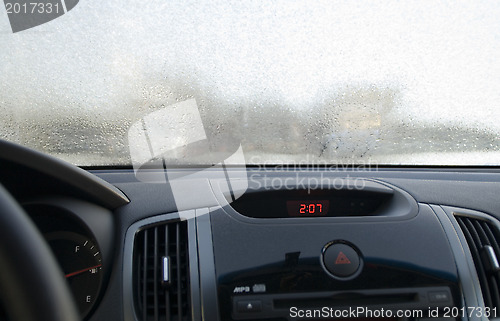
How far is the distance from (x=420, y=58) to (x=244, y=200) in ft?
4.13

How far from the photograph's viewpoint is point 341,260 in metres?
2.15

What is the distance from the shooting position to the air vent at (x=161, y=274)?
1.98 meters

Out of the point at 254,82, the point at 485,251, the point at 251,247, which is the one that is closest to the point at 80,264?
the point at 251,247

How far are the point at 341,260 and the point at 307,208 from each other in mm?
385

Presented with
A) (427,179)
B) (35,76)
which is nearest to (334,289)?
(427,179)

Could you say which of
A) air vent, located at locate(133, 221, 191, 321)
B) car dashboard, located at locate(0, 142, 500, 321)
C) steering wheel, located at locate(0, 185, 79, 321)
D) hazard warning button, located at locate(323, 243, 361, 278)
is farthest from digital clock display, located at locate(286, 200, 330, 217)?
steering wheel, located at locate(0, 185, 79, 321)

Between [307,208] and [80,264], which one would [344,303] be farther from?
[80,264]

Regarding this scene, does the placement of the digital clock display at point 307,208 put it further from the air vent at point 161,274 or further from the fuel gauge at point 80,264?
the fuel gauge at point 80,264

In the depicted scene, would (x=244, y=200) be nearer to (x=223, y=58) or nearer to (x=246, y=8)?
(x=223, y=58)

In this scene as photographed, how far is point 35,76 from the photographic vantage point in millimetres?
2447

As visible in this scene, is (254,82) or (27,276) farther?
(254,82)

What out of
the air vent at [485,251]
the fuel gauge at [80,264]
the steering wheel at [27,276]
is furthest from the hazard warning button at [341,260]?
the steering wheel at [27,276]

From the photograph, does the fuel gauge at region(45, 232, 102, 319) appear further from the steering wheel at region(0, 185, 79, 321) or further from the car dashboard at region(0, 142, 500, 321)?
the steering wheel at region(0, 185, 79, 321)

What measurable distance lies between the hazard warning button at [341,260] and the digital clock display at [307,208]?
0.29 m
